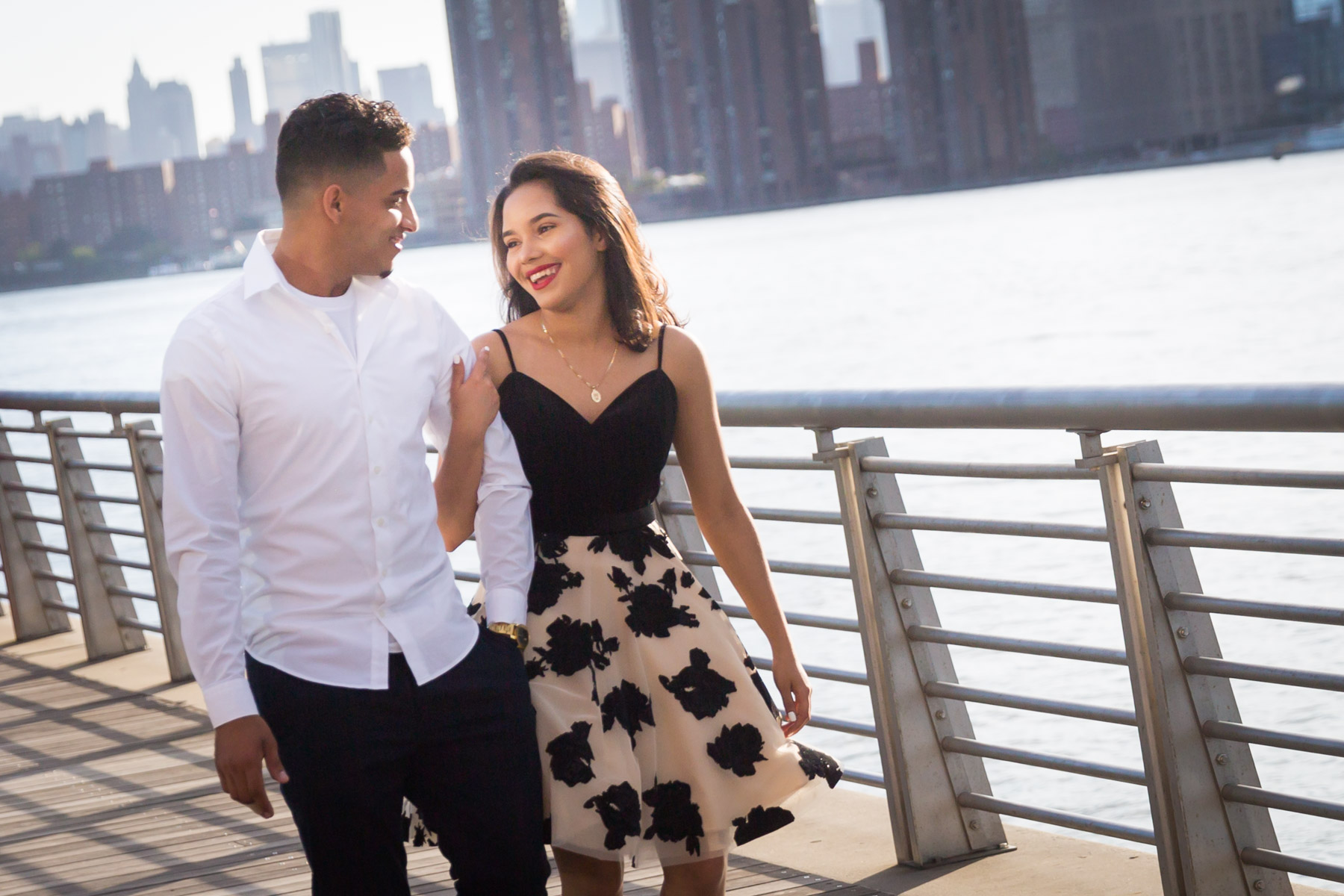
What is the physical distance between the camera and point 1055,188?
12788 cm

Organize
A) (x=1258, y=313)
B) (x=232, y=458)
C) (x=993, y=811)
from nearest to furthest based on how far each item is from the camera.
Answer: (x=232, y=458), (x=993, y=811), (x=1258, y=313)

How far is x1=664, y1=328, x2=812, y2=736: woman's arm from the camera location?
2.65 metres

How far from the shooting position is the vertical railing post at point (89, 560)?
20.6ft

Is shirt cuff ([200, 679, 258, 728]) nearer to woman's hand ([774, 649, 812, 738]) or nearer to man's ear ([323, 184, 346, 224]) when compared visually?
man's ear ([323, 184, 346, 224])

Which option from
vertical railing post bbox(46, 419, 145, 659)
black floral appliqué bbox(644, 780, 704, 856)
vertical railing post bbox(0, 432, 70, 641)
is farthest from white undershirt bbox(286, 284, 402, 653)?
vertical railing post bbox(0, 432, 70, 641)

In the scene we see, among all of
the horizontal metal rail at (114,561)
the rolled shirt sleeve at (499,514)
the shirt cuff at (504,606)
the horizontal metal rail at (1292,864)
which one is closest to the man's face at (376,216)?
the rolled shirt sleeve at (499,514)

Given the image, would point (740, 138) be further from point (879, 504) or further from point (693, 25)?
point (879, 504)

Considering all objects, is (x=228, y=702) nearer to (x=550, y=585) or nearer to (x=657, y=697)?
(x=550, y=585)

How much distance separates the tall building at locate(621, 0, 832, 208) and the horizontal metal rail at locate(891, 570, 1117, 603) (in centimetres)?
12723

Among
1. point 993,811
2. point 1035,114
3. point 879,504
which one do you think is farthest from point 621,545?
point 1035,114

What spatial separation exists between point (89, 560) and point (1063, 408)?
4766 millimetres

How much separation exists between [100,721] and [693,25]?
140496mm

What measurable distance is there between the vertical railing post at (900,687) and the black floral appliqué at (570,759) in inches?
40.6

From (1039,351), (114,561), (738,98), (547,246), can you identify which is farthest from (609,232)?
(738,98)
